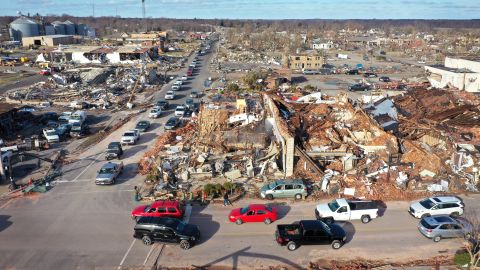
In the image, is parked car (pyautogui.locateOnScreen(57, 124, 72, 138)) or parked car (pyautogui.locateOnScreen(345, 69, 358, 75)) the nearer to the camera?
parked car (pyautogui.locateOnScreen(57, 124, 72, 138))

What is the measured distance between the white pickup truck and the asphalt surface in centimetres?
37

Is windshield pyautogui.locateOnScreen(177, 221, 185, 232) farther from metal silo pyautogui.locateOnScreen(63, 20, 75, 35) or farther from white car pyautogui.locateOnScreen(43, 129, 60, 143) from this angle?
metal silo pyautogui.locateOnScreen(63, 20, 75, 35)

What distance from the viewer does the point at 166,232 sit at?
1537cm

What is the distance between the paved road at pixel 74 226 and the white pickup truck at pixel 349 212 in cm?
777

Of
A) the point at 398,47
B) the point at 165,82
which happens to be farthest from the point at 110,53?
the point at 398,47

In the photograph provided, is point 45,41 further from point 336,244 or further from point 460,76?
point 336,244

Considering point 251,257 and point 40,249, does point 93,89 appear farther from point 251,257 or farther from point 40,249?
point 251,257

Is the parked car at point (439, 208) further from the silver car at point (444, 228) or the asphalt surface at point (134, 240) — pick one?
the silver car at point (444, 228)

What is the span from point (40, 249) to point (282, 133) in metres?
13.6

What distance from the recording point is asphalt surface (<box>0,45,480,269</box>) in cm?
1465

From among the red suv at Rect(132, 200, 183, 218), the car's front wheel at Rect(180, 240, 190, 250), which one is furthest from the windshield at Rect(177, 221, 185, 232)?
the red suv at Rect(132, 200, 183, 218)

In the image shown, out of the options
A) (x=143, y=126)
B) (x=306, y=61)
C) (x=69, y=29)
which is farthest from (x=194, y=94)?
(x=69, y=29)

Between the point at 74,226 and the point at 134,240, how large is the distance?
3.28 meters

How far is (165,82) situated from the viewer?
5566 centimetres
